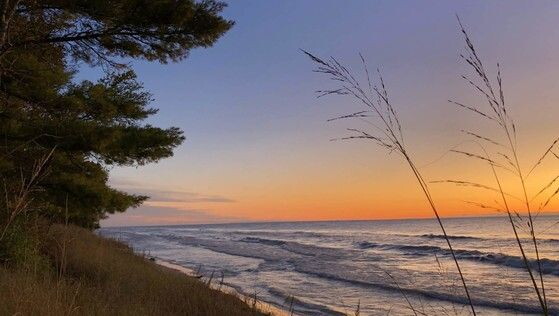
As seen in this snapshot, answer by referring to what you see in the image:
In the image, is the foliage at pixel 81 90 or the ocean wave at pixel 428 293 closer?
the foliage at pixel 81 90

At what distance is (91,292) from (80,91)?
20.0 feet

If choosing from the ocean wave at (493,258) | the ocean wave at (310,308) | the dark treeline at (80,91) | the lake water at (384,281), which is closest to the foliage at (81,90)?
the dark treeline at (80,91)

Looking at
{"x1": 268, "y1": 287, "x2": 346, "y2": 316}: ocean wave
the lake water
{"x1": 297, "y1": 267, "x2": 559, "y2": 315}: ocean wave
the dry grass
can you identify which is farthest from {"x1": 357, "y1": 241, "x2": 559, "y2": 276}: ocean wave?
the dry grass

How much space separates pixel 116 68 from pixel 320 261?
1994 centimetres

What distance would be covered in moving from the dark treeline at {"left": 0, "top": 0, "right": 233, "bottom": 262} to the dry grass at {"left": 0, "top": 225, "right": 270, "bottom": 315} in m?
1.31

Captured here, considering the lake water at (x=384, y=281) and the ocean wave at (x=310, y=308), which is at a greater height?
the lake water at (x=384, y=281)

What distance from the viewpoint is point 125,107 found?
12117mm

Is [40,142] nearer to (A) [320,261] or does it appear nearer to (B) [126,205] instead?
(B) [126,205]

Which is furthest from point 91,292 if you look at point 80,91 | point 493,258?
point 493,258

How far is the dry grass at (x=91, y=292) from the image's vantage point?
4121mm

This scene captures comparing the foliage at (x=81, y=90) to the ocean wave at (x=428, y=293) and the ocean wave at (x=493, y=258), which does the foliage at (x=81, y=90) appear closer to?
the ocean wave at (x=428, y=293)

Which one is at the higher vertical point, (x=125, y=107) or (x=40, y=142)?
(x=125, y=107)

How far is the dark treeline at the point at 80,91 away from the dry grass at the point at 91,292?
1.31 meters

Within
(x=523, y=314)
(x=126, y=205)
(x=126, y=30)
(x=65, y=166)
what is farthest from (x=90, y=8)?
(x=523, y=314)
